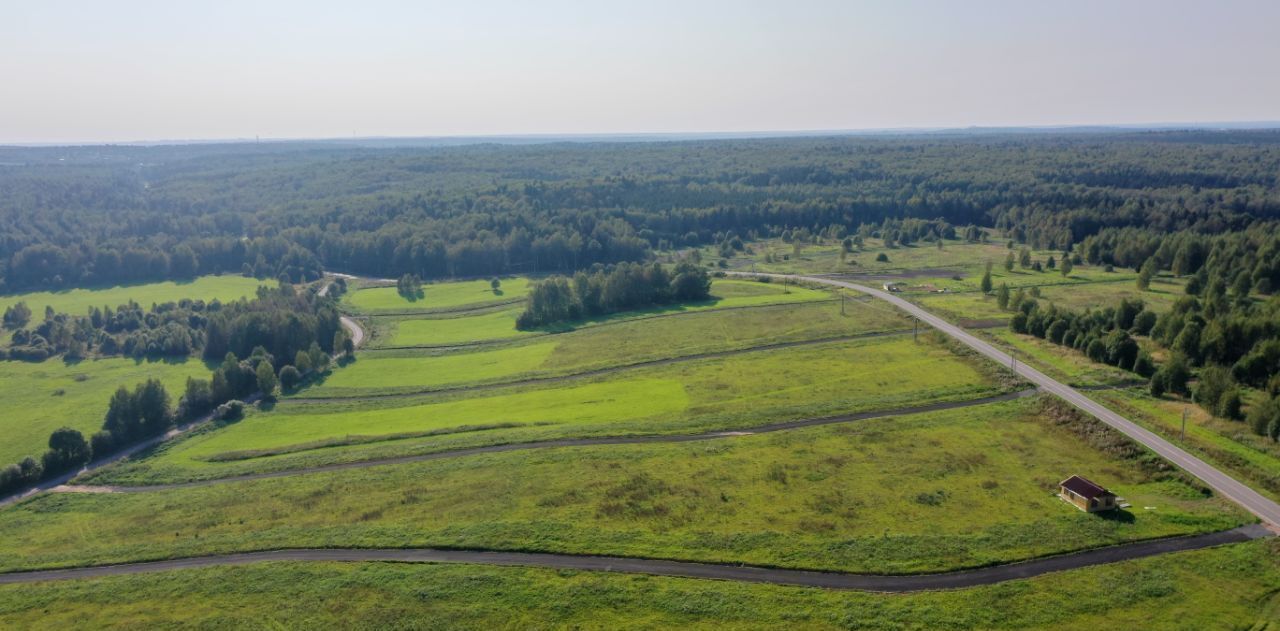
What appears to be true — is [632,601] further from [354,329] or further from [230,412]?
[354,329]

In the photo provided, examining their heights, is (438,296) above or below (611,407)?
above

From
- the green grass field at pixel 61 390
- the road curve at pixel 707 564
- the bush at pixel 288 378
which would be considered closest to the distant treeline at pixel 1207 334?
the road curve at pixel 707 564

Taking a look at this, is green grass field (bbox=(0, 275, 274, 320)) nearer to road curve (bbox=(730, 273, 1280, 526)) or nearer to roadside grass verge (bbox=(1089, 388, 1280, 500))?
road curve (bbox=(730, 273, 1280, 526))

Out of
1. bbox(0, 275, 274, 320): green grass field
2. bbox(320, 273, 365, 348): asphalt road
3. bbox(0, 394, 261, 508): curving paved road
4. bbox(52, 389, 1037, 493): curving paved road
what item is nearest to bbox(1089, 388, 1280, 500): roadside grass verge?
bbox(52, 389, 1037, 493): curving paved road

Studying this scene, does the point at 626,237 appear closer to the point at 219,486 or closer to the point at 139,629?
the point at 219,486

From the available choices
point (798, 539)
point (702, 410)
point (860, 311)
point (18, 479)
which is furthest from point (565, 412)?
point (860, 311)

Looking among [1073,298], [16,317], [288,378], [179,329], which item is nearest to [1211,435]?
[1073,298]
